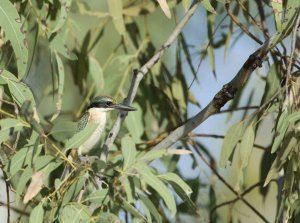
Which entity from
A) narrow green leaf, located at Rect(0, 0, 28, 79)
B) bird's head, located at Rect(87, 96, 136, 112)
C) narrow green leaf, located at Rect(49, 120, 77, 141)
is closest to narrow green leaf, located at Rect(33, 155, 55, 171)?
narrow green leaf, located at Rect(49, 120, 77, 141)

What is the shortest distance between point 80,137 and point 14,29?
0.47 meters

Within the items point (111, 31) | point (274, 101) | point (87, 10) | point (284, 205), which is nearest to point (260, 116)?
point (274, 101)

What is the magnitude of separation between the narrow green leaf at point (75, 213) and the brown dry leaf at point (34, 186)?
14 cm

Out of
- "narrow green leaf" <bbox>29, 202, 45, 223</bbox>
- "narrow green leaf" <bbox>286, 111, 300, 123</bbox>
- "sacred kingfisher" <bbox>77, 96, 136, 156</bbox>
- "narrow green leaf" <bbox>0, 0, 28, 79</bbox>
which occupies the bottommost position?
"narrow green leaf" <bbox>29, 202, 45, 223</bbox>

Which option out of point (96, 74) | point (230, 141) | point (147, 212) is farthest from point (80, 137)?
point (96, 74)

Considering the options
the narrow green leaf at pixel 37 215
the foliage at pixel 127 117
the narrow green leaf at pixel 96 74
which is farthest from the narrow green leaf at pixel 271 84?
the narrow green leaf at pixel 37 215

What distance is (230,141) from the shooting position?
3293mm

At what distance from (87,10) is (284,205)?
1778 millimetres

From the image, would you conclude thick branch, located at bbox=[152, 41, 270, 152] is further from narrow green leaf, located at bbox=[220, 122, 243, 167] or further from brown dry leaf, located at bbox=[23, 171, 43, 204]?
brown dry leaf, located at bbox=[23, 171, 43, 204]

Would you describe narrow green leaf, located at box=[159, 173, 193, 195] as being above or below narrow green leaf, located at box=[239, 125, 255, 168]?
below

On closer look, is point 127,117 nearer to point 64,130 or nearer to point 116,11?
point 116,11

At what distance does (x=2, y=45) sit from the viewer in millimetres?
3596

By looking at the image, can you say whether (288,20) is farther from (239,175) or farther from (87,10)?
(87,10)

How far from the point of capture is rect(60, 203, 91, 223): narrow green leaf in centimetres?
279
